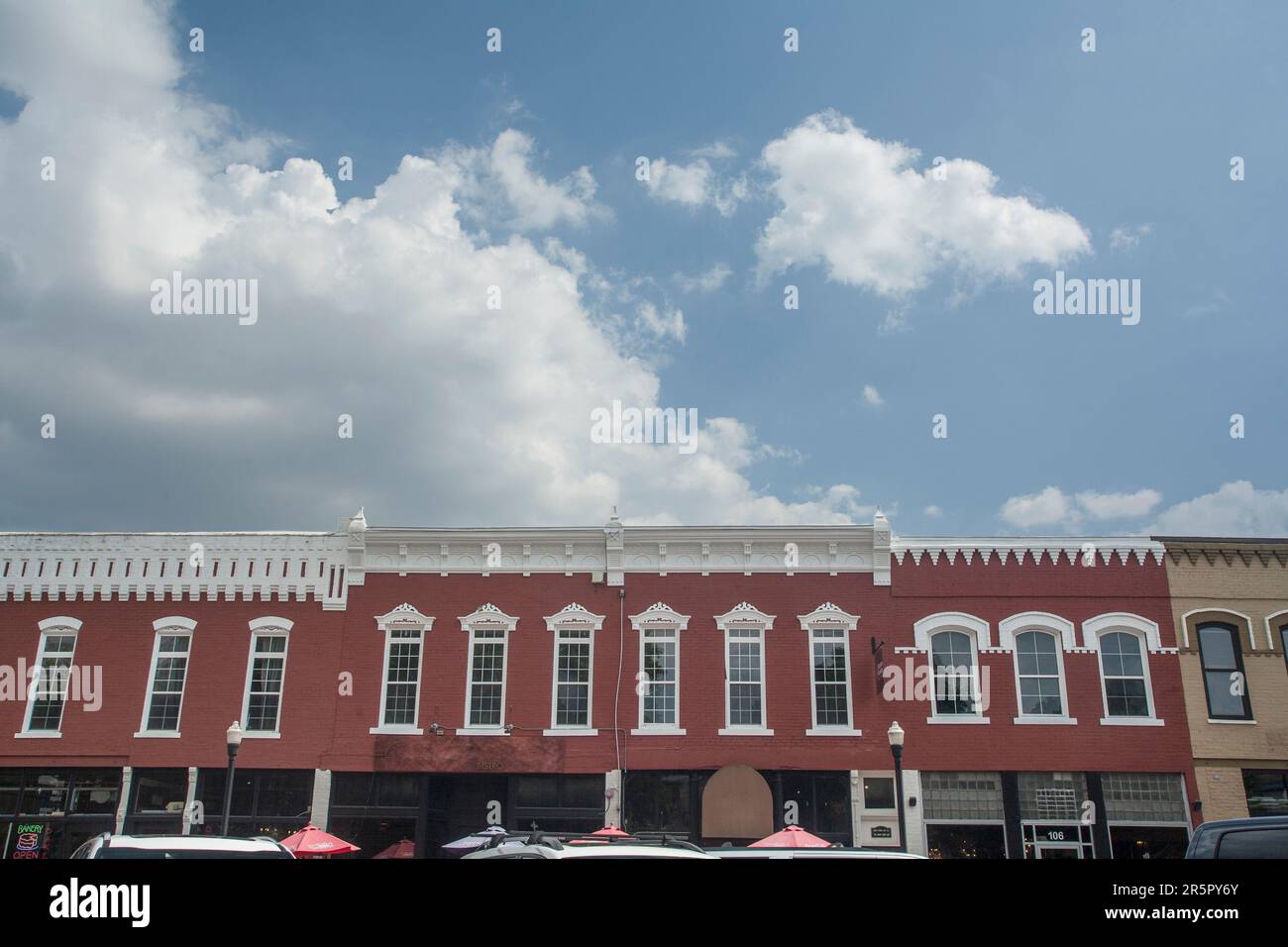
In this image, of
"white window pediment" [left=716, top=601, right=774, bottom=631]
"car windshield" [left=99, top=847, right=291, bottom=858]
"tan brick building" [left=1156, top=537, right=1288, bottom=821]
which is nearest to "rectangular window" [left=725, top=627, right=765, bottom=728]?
"white window pediment" [left=716, top=601, right=774, bottom=631]

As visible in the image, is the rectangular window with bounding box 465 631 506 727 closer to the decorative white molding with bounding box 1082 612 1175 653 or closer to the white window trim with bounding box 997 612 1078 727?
the white window trim with bounding box 997 612 1078 727

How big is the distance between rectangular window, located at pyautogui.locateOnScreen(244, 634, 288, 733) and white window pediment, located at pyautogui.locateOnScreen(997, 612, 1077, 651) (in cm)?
1796

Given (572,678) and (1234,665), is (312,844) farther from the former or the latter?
(1234,665)

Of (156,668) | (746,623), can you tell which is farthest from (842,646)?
(156,668)

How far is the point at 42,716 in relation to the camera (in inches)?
971

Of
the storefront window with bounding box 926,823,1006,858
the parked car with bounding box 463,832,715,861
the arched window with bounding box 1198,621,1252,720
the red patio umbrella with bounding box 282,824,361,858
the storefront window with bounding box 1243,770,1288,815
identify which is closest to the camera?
the parked car with bounding box 463,832,715,861

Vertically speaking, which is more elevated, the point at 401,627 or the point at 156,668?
the point at 401,627

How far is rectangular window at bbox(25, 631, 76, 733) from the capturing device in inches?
968

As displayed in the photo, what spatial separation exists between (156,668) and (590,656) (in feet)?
36.4

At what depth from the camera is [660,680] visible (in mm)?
24188

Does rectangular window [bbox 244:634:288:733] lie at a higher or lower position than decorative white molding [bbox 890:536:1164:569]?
lower
